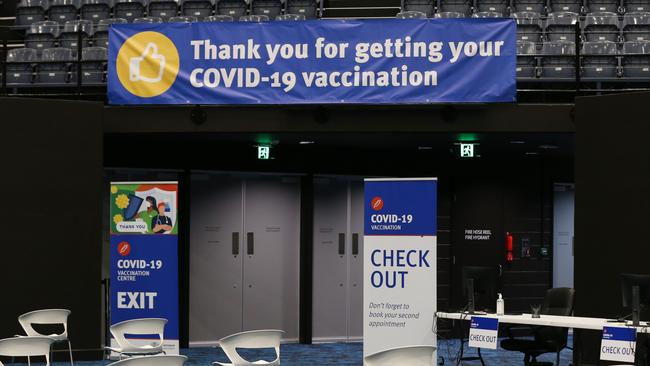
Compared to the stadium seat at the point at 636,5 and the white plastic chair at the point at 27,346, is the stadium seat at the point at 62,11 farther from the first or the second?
the white plastic chair at the point at 27,346

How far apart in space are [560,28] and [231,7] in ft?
15.7

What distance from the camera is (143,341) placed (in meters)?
9.94

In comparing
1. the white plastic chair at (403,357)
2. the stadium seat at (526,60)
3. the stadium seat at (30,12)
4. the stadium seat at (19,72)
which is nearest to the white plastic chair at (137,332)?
the white plastic chair at (403,357)

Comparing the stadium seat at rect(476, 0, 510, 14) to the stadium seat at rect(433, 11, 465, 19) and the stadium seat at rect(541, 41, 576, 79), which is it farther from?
the stadium seat at rect(541, 41, 576, 79)

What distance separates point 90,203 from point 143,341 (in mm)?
2847

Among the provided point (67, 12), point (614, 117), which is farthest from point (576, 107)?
point (67, 12)

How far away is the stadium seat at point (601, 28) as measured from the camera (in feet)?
44.9

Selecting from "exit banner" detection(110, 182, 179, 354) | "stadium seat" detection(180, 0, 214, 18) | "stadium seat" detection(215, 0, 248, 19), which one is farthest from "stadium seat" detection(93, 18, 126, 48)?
"exit banner" detection(110, 182, 179, 354)

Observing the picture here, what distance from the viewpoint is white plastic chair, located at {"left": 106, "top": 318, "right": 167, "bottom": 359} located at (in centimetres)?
923

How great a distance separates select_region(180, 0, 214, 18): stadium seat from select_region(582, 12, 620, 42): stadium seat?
5384 millimetres

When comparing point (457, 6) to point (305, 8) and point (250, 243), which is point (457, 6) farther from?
point (250, 243)

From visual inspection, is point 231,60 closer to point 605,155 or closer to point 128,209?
point 128,209

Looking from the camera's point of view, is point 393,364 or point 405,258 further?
point 405,258

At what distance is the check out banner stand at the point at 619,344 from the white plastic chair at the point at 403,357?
250 centimetres
